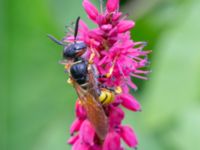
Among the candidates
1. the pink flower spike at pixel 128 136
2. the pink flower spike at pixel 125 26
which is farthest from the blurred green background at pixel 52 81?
the pink flower spike at pixel 125 26

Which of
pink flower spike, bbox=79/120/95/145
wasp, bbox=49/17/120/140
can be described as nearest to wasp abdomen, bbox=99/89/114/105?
wasp, bbox=49/17/120/140

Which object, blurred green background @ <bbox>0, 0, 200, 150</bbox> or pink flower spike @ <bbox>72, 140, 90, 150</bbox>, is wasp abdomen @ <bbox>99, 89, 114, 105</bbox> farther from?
blurred green background @ <bbox>0, 0, 200, 150</bbox>

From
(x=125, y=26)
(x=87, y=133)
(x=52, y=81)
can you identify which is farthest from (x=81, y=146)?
(x=52, y=81)

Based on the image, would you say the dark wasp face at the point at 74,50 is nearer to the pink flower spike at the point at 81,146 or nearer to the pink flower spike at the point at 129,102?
the pink flower spike at the point at 129,102

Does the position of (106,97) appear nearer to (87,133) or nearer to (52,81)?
(87,133)

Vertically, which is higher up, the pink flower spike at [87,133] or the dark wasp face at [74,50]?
the dark wasp face at [74,50]
